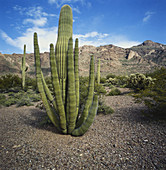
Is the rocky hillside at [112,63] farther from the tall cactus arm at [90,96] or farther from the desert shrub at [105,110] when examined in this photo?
the tall cactus arm at [90,96]

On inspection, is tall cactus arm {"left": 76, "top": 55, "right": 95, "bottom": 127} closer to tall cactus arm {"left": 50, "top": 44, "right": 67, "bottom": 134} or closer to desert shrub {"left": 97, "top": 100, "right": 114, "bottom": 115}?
tall cactus arm {"left": 50, "top": 44, "right": 67, "bottom": 134}

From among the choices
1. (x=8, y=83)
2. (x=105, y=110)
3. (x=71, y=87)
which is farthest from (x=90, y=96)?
(x=8, y=83)

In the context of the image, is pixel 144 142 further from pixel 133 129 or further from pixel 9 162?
pixel 9 162

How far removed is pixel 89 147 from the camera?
3271 mm

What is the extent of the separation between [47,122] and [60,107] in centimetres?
158

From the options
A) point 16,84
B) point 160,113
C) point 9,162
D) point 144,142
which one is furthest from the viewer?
point 16,84

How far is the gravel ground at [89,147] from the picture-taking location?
8.60 feet

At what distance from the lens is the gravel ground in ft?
8.60

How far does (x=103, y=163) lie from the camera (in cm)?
266

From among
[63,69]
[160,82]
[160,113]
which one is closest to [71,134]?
[63,69]

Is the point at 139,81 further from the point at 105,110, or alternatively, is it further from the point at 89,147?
the point at 89,147

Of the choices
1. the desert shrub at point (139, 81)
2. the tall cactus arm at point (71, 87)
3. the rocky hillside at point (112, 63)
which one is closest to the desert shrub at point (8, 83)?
the tall cactus arm at point (71, 87)

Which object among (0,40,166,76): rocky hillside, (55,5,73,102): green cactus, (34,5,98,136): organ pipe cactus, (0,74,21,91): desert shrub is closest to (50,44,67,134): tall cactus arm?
(34,5,98,136): organ pipe cactus

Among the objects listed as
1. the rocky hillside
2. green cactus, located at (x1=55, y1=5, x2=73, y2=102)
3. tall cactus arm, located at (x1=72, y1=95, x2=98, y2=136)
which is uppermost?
the rocky hillside
